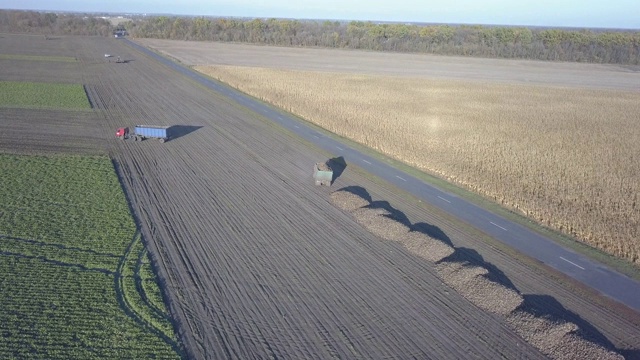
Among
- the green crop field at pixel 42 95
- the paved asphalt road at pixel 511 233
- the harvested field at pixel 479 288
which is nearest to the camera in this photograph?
the harvested field at pixel 479 288

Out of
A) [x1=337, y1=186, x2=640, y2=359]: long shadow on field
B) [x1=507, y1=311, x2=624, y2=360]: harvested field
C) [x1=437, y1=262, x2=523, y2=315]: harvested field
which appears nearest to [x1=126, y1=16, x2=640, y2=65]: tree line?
[x1=337, y1=186, x2=640, y2=359]: long shadow on field

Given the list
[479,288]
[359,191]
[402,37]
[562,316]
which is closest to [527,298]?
[562,316]

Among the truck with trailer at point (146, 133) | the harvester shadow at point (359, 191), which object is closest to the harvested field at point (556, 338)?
the harvester shadow at point (359, 191)

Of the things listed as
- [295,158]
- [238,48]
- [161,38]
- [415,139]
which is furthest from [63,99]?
[161,38]

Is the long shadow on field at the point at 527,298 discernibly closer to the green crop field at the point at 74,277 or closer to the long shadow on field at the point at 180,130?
the green crop field at the point at 74,277

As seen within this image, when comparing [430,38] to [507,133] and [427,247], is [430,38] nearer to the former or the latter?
Answer: [507,133]
